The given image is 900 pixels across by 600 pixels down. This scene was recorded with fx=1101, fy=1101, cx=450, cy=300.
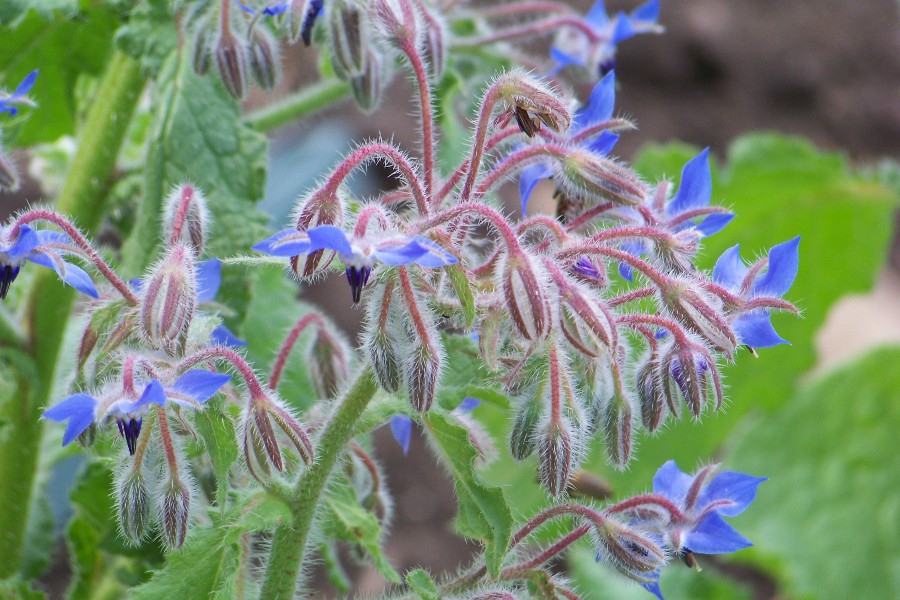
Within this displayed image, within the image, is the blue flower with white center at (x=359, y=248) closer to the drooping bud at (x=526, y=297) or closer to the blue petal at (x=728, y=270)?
the drooping bud at (x=526, y=297)

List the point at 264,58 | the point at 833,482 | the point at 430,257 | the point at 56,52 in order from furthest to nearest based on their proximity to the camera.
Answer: the point at 833,482, the point at 56,52, the point at 264,58, the point at 430,257

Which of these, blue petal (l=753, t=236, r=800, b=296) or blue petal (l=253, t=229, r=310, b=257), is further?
blue petal (l=753, t=236, r=800, b=296)

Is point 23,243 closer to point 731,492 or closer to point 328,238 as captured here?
point 328,238

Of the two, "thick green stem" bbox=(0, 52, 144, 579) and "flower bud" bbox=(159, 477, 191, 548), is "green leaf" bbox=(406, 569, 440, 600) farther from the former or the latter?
"thick green stem" bbox=(0, 52, 144, 579)

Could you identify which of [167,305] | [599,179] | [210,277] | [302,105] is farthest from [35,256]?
[302,105]

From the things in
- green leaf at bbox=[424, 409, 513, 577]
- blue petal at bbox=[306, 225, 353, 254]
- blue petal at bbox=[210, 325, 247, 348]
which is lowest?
green leaf at bbox=[424, 409, 513, 577]

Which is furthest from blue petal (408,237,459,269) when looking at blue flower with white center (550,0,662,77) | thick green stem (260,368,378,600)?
blue flower with white center (550,0,662,77)

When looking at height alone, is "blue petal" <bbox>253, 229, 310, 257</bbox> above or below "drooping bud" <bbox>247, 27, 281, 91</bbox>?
below
